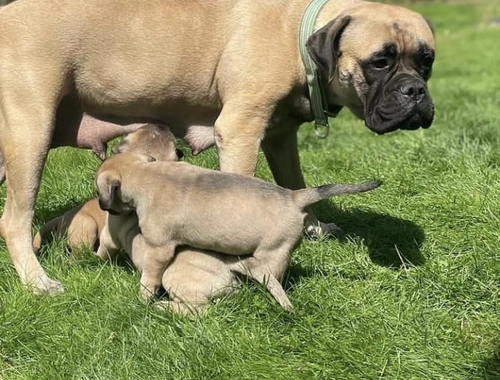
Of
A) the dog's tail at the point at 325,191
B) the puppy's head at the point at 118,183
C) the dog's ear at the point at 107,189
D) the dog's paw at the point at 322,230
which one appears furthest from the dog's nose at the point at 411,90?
the dog's ear at the point at 107,189

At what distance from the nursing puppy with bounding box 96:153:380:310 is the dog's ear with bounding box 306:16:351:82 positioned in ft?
2.52

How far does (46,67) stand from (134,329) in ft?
4.94

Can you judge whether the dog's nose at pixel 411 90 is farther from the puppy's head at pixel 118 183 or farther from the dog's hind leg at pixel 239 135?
the puppy's head at pixel 118 183

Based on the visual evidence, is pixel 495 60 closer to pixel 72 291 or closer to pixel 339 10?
pixel 339 10

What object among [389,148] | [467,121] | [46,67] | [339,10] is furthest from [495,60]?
[46,67]

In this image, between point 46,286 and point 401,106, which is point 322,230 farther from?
point 46,286

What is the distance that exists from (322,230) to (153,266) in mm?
1280

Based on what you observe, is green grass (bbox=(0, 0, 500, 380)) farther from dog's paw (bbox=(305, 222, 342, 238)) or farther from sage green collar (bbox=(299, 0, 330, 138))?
sage green collar (bbox=(299, 0, 330, 138))

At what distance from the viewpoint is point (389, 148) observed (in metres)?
6.54

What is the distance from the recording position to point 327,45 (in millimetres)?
3986

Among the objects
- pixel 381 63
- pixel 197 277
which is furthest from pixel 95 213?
pixel 381 63

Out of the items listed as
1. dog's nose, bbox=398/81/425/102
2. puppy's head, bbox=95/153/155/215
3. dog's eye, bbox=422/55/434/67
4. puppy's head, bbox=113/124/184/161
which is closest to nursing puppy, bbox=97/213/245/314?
puppy's head, bbox=95/153/155/215

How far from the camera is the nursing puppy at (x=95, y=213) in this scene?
4.09 m

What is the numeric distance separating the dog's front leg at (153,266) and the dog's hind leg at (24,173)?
528mm
